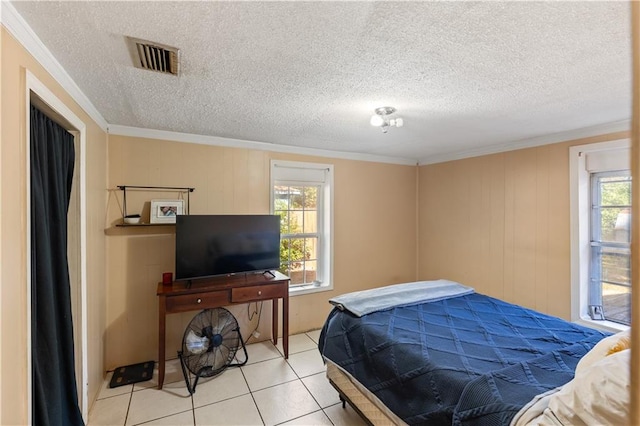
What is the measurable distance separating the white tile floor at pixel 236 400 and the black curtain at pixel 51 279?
19.1 inches

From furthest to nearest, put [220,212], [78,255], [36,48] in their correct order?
[220,212] < [78,255] < [36,48]

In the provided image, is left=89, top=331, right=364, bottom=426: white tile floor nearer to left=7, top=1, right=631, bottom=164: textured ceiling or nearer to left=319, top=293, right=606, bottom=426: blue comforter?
left=319, top=293, right=606, bottom=426: blue comforter

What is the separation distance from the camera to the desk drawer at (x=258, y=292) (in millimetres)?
2682

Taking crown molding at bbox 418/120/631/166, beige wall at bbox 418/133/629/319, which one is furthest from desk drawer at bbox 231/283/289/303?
crown molding at bbox 418/120/631/166

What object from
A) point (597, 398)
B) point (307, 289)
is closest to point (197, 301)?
point (307, 289)

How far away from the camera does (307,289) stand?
11.8 feet

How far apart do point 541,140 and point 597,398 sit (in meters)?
2.75

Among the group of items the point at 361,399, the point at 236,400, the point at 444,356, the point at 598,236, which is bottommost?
the point at 236,400

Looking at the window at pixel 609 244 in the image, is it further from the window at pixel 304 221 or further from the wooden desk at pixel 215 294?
the wooden desk at pixel 215 294

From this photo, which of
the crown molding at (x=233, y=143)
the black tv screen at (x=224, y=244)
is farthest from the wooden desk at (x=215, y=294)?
the crown molding at (x=233, y=143)

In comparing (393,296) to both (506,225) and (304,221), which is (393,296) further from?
(506,225)

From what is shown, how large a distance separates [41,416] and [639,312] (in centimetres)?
219

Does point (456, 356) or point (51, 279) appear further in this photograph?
point (456, 356)

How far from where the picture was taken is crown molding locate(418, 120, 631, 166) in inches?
99.9
